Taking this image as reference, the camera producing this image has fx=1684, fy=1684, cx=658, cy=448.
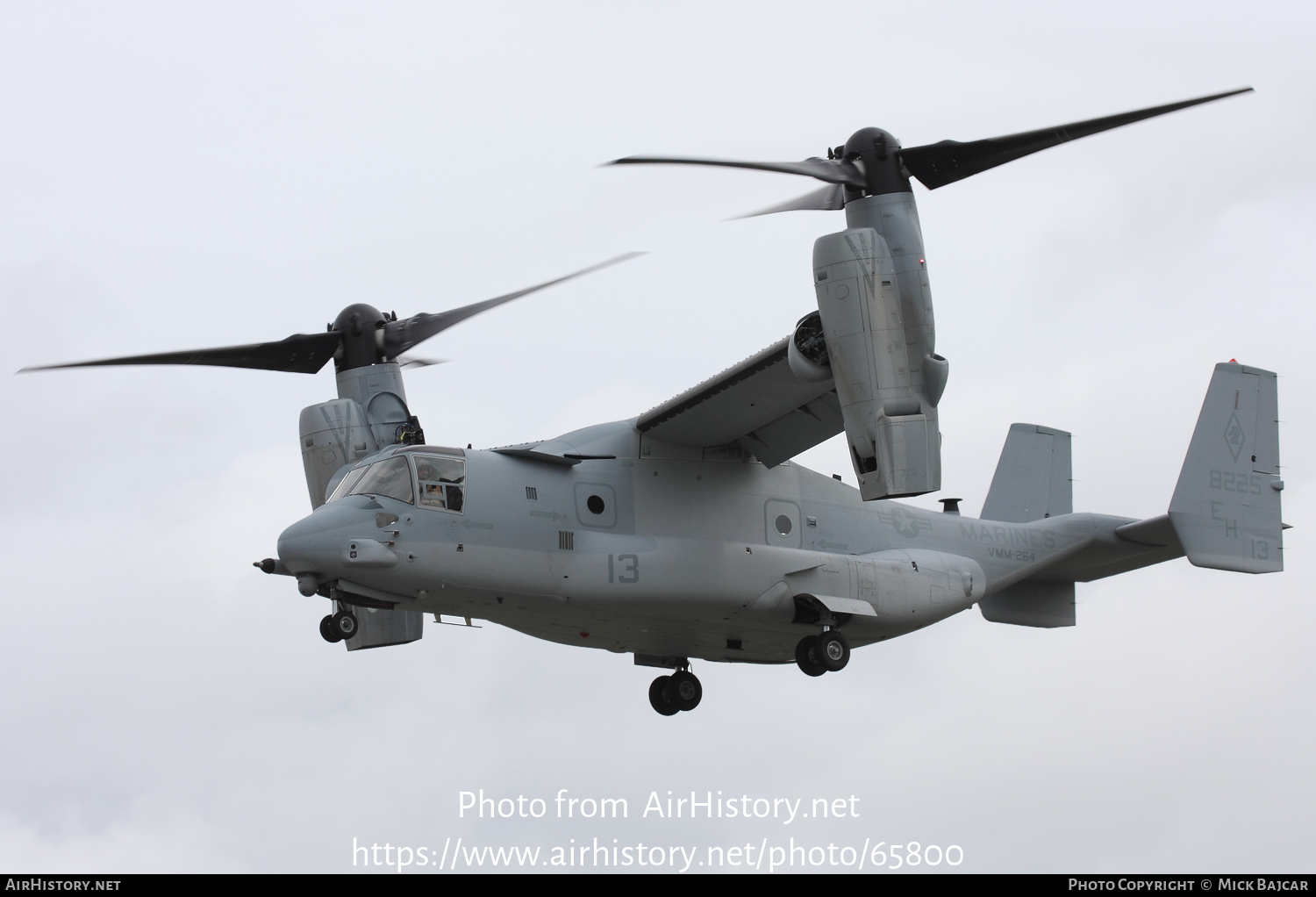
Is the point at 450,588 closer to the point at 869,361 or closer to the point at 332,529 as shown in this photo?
the point at 332,529

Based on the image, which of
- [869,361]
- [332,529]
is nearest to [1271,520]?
[869,361]

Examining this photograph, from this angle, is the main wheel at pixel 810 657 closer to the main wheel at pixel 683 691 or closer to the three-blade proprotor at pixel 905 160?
the main wheel at pixel 683 691

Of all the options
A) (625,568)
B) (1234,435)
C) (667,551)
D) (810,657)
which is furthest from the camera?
(1234,435)

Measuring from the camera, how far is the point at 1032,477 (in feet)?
75.5

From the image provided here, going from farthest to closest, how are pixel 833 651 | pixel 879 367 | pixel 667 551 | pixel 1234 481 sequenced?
pixel 1234 481, pixel 833 651, pixel 667 551, pixel 879 367

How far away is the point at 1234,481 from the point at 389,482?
10274 millimetres

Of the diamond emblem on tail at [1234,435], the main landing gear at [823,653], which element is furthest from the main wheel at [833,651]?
the diamond emblem on tail at [1234,435]

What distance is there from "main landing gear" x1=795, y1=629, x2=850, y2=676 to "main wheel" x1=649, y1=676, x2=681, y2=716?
2.57 m

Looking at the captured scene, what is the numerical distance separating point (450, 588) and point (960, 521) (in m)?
6.98

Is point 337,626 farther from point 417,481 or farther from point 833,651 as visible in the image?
point 833,651

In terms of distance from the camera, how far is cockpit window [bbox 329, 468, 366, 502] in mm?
18047

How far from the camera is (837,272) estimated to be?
16.5m

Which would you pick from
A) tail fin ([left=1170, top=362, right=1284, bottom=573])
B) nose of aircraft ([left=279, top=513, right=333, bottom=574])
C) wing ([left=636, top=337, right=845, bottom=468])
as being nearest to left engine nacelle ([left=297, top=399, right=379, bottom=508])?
nose of aircraft ([left=279, top=513, right=333, bottom=574])

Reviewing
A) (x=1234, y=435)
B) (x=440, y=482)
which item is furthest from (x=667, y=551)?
(x=1234, y=435)
